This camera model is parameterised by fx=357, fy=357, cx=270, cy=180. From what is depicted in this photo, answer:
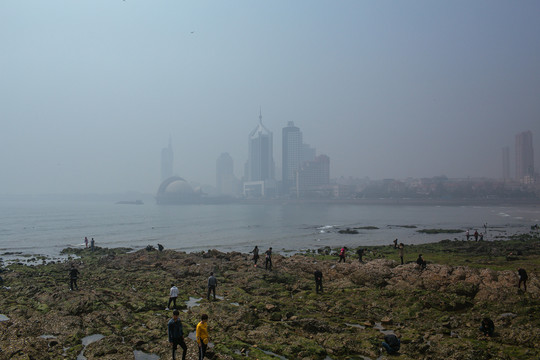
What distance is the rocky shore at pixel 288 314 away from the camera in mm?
10375

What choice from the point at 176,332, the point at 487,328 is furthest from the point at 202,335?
the point at 487,328

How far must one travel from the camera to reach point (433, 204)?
197625mm

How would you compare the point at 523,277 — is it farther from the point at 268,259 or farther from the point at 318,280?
the point at 268,259

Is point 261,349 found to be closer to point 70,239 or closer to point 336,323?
point 336,323

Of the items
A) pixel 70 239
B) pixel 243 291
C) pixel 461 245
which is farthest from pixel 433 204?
pixel 243 291

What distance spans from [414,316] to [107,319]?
11383mm

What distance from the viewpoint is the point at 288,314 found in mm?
13570

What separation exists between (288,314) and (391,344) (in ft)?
14.4

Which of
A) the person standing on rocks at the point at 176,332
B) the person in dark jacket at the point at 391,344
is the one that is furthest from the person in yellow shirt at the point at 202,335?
the person in dark jacket at the point at 391,344

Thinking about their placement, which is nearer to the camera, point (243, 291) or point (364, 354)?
point (364, 354)

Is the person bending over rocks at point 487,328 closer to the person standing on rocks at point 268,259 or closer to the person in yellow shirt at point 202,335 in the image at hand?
the person in yellow shirt at point 202,335

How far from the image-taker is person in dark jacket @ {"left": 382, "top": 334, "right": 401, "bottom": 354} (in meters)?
10.1

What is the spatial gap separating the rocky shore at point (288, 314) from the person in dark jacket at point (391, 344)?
8.0 inches

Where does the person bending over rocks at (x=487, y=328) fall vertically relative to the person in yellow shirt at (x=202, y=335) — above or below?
below
